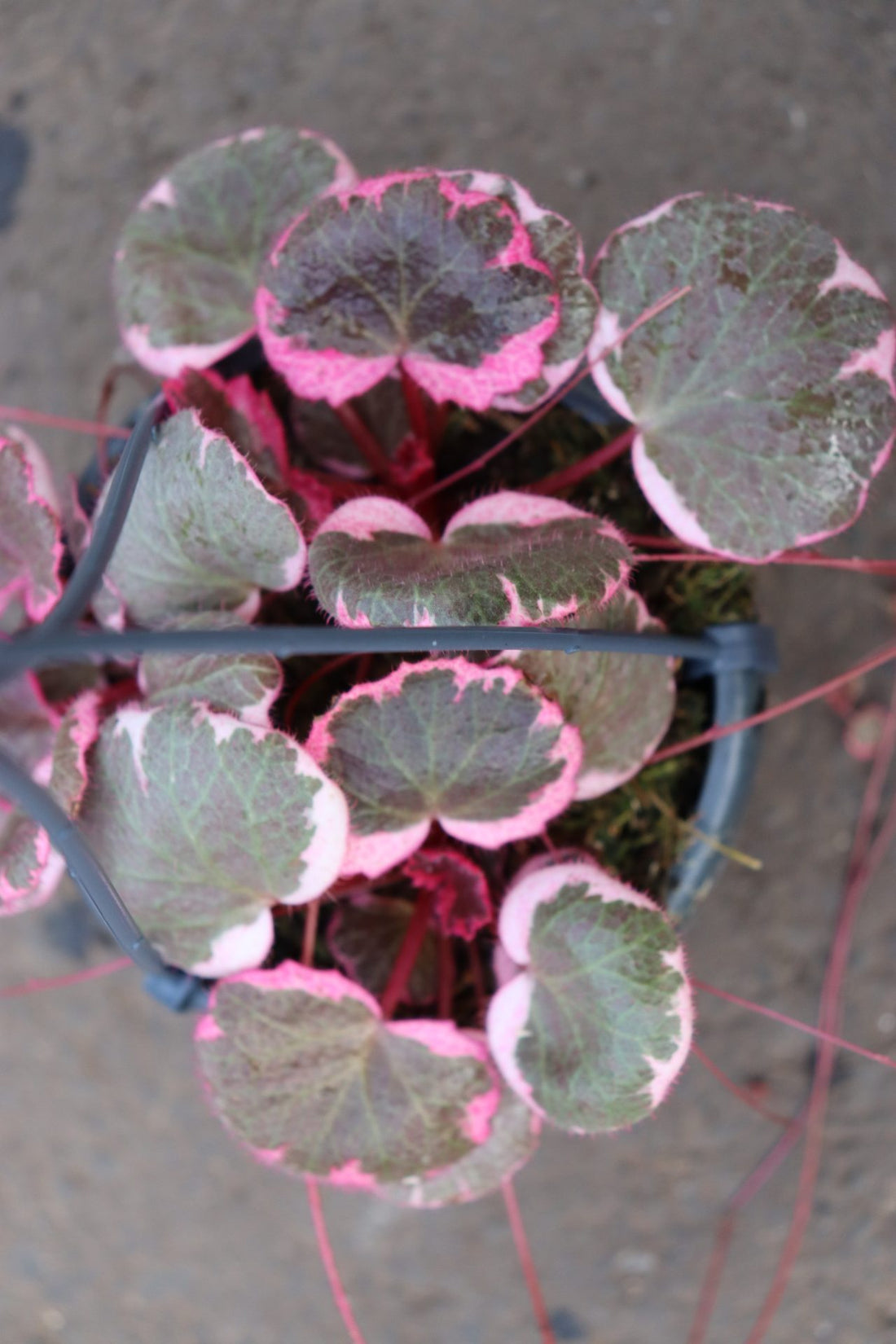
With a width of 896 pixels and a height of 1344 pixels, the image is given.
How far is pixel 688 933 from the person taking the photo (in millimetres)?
1013

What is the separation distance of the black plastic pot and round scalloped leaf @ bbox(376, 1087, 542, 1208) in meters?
0.16

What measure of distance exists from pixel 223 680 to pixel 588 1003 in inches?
9.7

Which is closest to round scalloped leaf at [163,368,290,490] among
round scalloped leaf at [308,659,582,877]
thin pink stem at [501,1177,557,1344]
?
round scalloped leaf at [308,659,582,877]

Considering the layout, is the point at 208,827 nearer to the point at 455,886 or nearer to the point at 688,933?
the point at 455,886

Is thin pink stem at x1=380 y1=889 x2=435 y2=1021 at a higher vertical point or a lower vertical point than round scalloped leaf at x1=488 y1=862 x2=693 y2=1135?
lower

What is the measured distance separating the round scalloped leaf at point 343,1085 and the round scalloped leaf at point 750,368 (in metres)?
0.31

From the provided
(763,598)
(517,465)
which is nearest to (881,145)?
(763,598)

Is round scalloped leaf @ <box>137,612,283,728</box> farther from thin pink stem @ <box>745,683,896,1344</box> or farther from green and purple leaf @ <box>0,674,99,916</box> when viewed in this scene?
thin pink stem @ <box>745,683,896,1344</box>

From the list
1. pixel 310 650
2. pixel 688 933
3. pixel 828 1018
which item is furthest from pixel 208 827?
pixel 828 1018

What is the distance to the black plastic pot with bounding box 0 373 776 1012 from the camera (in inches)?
14.6

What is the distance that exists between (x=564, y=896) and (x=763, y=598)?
19.9 inches

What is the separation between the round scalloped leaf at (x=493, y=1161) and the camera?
2.13 feet

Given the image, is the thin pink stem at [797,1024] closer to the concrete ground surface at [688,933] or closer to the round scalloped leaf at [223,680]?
the concrete ground surface at [688,933]

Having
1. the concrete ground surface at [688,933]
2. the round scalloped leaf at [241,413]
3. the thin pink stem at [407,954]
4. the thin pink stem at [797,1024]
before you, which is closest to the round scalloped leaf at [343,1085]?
the thin pink stem at [407,954]
